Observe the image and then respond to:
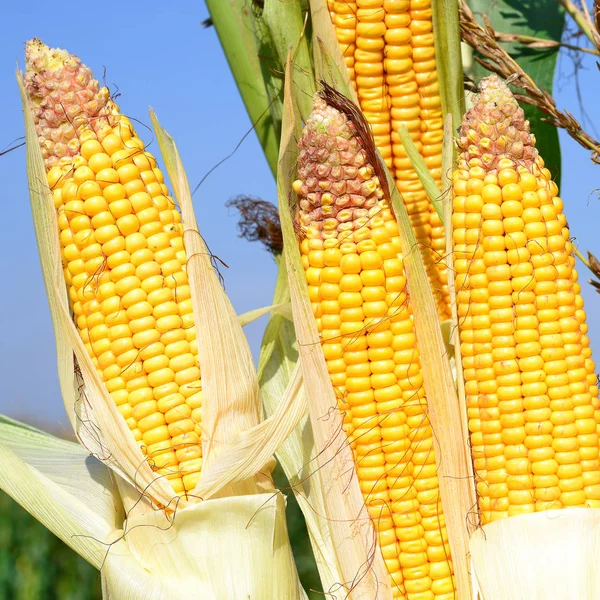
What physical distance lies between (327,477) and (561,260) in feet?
1.63

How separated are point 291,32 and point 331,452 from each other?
2.66 ft

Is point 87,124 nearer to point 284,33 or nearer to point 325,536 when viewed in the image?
point 284,33

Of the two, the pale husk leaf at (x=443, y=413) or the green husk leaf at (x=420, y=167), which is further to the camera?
the green husk leaf at (x=420, y=167)

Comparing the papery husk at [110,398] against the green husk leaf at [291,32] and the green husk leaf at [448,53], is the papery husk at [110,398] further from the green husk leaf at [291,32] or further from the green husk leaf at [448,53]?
the green husk leaf at [448,53]

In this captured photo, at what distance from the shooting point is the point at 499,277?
1.13m

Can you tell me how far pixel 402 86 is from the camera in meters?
1.40

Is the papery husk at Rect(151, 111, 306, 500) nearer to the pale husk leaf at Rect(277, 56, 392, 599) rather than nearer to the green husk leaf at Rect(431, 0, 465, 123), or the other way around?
the pale husk leaf at Rect(277, 56, 392, 599)

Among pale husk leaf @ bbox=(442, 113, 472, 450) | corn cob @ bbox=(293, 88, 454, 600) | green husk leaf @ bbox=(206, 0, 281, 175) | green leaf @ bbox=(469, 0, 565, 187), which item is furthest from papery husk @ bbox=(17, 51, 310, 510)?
green leaf @ bbox=(469, 0, 565, 187)

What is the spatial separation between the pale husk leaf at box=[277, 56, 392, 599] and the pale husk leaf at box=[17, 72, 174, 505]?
0.26 metres

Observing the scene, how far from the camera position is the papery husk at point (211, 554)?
3.79 ft

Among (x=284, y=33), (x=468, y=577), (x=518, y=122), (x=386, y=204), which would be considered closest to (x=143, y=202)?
(x=386, y=204)

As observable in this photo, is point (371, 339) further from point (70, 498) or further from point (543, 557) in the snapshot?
point (70, 498)

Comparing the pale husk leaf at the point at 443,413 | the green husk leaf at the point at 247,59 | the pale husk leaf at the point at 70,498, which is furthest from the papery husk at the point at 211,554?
the green husk leaf at the point at 247,59

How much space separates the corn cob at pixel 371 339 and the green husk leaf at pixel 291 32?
284 mm
